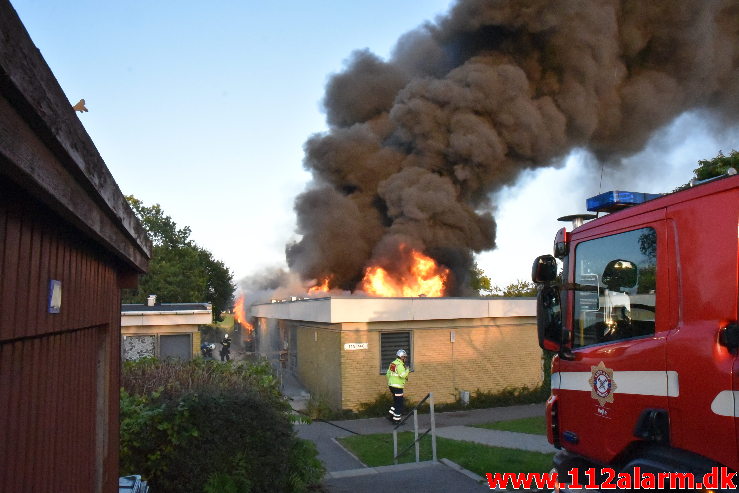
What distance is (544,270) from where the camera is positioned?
13.3 ft

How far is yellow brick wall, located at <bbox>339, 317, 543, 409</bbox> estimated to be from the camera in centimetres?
1424

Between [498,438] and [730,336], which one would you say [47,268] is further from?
[498,438]

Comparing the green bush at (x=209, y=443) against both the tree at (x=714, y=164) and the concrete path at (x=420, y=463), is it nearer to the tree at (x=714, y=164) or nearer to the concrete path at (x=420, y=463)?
the concrete path at (x=420, y=463)

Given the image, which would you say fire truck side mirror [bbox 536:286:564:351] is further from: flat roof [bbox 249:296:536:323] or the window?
the window

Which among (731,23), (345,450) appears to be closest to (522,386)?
(345,450)

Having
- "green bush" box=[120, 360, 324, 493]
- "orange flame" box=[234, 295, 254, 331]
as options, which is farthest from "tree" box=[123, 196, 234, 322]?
"green bush" box=[120, 360, 324, 493]

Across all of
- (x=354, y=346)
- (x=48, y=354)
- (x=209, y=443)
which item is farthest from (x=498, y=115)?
(x=48, y=354)

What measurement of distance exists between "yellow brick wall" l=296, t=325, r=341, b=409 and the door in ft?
34.8

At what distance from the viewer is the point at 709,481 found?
2.78m

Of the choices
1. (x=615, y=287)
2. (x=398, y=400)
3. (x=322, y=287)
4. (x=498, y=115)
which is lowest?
(x=398, y=400)

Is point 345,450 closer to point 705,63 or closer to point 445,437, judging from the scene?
point 445,437

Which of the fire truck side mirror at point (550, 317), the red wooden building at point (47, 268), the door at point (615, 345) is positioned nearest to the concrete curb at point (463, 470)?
the door at point (615, 345)

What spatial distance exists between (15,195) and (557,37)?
26.6 meters

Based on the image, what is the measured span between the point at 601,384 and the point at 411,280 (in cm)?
1974
